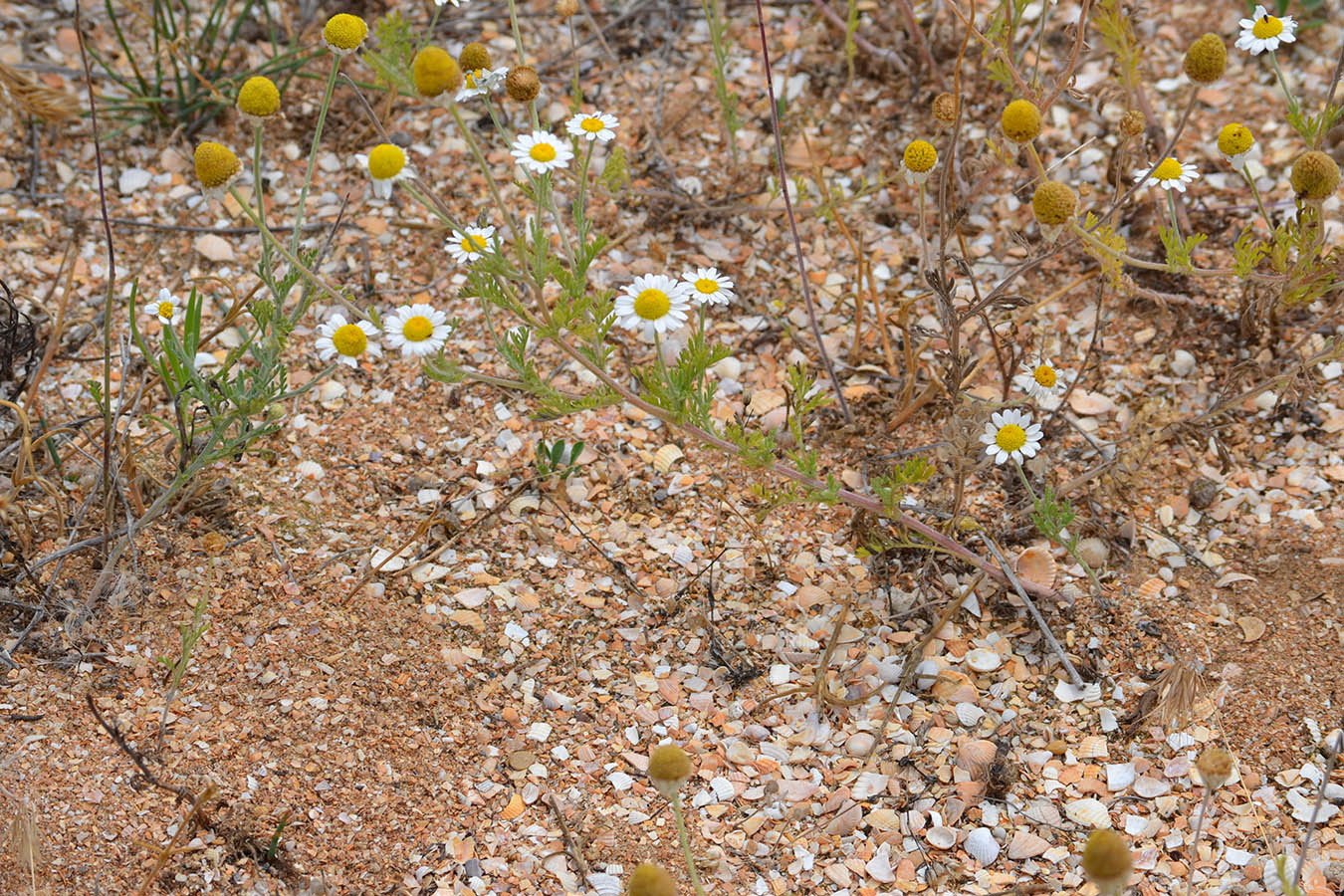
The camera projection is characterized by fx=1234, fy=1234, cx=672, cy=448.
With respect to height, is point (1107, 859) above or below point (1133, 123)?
below

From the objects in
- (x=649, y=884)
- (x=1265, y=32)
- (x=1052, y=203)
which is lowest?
(x=649, y=884)

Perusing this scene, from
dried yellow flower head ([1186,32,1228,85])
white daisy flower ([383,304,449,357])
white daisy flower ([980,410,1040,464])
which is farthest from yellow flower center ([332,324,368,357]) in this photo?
dried yellow flower head ([1186,32,1228,85])

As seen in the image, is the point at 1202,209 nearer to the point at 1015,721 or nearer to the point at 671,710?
the point at 1015,721

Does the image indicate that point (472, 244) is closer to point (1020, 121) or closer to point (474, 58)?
point (474, 58)

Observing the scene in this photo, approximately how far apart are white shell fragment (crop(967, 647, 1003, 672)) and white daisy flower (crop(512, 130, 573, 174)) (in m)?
1.18

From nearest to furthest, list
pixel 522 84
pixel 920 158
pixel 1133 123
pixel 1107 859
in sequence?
pixel 1107 859
pixel 522 84
pixel 920 158
pixel 1133 123

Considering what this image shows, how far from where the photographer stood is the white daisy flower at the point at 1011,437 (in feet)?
7.25

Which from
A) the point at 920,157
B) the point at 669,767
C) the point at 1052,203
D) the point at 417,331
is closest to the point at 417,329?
the point at 417,331

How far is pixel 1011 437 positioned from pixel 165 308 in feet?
4.99

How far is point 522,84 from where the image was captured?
6.80 ft

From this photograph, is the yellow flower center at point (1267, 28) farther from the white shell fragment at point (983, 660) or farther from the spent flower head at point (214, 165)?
the spent flower head at point (214, 165)

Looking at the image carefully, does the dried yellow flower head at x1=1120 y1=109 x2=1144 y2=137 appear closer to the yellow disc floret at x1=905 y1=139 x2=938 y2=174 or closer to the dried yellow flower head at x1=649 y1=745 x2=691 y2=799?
the yellow disc floret at x1=905 y1=139 x2=938 y2=174

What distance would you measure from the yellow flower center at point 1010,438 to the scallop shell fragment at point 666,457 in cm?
74

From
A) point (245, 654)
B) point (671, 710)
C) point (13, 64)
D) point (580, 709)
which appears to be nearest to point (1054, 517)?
point (671, 710)
